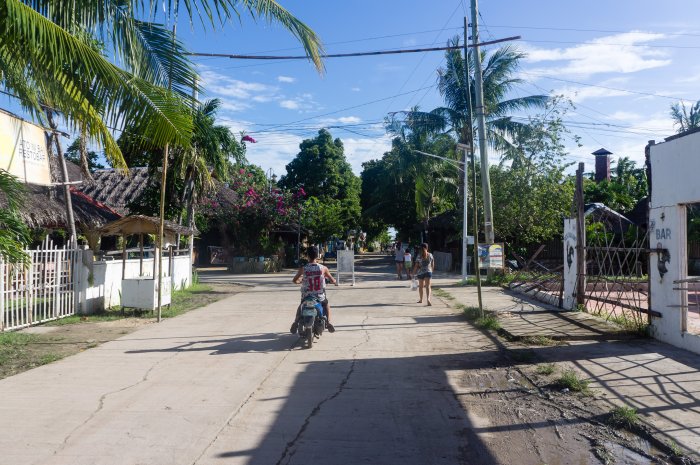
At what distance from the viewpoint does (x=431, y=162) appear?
108 feet

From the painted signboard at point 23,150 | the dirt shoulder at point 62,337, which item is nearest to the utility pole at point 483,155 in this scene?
the dirt shoulder at point 62,337

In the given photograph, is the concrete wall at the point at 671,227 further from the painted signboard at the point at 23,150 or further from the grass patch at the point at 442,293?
the painted signboard at the point at 23,150

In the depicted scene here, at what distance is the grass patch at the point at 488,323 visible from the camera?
36.7 feet

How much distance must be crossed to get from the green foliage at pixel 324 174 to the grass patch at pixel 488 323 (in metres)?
35.2

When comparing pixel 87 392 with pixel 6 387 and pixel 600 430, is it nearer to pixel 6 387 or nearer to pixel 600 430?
pixel 6 387

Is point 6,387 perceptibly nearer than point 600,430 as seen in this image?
No

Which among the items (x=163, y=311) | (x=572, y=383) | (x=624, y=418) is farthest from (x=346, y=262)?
(x=624, y=418)

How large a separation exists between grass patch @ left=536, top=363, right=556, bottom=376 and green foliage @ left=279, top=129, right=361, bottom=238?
129ft

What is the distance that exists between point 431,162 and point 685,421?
1095 inches

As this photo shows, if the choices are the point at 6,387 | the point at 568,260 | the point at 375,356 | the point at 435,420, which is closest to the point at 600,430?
the point at 435,420

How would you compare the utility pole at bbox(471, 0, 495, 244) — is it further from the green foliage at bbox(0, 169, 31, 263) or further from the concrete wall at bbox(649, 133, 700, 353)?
the green foliage at bbox(0, 169, 31, 263)

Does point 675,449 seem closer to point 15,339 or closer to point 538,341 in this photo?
point 538,341

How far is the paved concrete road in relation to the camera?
493 cm

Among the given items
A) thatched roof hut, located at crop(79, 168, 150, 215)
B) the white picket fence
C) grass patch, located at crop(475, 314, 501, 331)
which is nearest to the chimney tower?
thatched roof hut, located at crop(79, 168, 150, 215)
